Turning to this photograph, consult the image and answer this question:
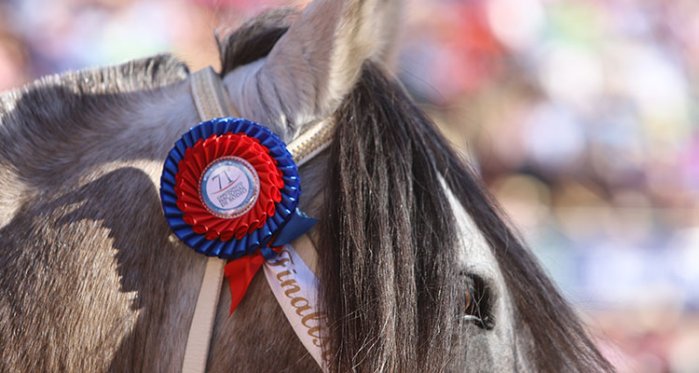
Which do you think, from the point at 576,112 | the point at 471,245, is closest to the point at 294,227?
the point at 471,245

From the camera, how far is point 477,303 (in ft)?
4.57

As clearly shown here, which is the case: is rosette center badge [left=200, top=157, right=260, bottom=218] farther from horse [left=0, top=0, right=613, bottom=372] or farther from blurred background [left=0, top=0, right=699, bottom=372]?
blurred background [left=0, top=0, right=699, bottom=372]

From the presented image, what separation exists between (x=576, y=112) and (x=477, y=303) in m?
5.31

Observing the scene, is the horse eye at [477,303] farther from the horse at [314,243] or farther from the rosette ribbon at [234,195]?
the rosette ribbon at [234,195]

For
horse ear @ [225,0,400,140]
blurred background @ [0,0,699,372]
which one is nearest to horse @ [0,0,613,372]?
horse ear @ [225,0,400,140]

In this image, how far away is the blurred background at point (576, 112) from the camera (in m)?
5.35

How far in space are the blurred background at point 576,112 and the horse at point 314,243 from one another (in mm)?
3379

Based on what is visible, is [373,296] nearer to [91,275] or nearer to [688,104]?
[91,275]

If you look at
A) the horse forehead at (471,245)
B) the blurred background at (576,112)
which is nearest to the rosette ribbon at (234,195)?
the horse forehead at (471,245)

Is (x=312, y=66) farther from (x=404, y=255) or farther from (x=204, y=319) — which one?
(x=204, y=319)

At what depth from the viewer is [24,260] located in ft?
4.43

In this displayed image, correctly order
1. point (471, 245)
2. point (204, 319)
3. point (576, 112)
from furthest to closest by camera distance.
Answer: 1. point (576, 112)
2. point (471, 245)
3. point (204, 319)

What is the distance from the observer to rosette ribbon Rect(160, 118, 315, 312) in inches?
54.0

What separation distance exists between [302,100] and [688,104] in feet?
21.3
